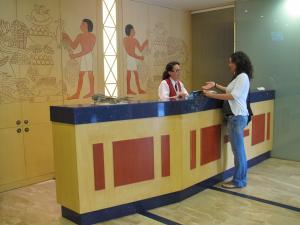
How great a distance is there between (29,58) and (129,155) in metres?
1.91

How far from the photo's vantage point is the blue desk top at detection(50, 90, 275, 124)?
8.52 feet

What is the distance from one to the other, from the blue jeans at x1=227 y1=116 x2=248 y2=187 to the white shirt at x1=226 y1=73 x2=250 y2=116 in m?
0.08

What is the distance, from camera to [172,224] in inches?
108

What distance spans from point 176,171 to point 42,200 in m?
1.49

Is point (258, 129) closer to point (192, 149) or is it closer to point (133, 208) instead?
point (192, 149)

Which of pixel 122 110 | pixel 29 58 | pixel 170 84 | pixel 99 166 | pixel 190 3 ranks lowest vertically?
pixel 99 166

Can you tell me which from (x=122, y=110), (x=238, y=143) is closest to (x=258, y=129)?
(x=238, y=143)

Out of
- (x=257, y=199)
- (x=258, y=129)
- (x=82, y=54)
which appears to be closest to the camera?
(x=257, y=199)

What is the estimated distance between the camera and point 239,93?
330 centimetres

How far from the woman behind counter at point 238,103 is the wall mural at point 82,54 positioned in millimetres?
1799

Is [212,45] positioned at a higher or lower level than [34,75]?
higher

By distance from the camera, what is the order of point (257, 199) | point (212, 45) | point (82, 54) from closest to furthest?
point (257, 199) → point (82, 54) → point (212, 45)

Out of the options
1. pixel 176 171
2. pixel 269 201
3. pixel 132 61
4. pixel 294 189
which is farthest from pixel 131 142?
pixel 132 61

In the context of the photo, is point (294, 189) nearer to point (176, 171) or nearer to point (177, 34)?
point (176, 171)
